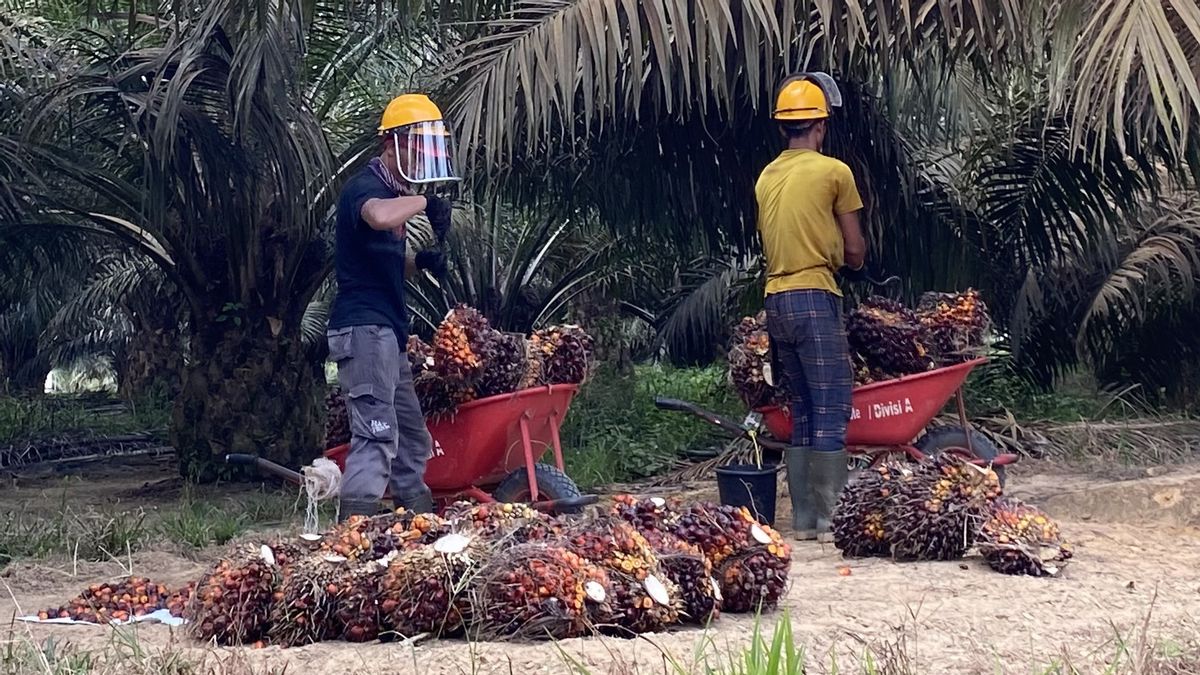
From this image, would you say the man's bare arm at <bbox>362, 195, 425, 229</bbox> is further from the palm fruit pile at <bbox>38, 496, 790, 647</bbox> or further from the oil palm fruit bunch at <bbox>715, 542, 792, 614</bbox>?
the oil palm fruit bunch at <bbox>715, 542, 792, 614</bbox>

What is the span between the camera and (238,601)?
3344mm

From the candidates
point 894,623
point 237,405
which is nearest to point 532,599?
point 894,623

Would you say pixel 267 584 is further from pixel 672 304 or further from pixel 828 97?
pixel 672 304

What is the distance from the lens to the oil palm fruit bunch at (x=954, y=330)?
584cm

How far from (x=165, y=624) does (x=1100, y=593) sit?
2.66 meters

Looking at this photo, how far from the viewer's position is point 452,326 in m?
5.19

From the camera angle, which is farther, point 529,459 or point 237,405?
point 237,405

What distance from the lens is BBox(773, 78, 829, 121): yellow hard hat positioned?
5418 mm

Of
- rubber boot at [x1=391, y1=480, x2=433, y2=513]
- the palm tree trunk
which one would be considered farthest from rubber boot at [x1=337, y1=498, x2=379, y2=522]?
the palm tree trunk

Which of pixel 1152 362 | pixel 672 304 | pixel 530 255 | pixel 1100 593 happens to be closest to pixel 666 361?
pixel 672 304

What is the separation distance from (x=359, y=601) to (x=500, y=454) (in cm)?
215

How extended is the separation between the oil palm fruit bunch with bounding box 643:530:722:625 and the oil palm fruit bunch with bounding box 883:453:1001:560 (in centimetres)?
121

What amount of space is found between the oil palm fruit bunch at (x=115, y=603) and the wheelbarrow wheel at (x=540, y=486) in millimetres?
1643

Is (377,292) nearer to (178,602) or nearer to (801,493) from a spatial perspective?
(178,602)
